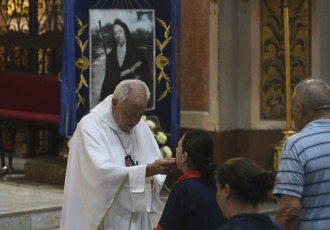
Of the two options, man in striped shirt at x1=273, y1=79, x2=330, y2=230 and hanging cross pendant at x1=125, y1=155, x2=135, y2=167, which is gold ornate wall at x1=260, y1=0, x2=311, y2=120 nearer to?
hanging cross pendant at x1=125, y1=155, x2=135, y2=167

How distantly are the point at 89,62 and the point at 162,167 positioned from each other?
12.5 ft

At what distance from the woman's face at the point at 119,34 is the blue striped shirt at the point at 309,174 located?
4516mm

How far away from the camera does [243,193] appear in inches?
116

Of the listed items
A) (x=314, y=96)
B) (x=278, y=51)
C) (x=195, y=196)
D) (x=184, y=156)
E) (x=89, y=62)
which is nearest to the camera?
(x=195, y=196)

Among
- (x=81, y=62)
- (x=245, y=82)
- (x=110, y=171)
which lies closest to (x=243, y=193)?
(x=110, y=171)

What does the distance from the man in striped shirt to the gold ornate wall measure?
4.89m

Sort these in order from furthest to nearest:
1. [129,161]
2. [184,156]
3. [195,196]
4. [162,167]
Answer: [129,161]
[162,167]
[184,156]
[195,196]

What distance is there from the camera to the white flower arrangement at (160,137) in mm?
7793

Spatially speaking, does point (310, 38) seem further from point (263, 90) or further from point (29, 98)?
point (29, 98)

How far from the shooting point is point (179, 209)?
3.68m

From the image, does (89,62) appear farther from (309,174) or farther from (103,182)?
(309,174)

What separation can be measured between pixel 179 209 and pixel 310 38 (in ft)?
18.1

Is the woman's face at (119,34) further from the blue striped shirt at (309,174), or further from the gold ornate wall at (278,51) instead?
the blue striped shirt at (309,174)

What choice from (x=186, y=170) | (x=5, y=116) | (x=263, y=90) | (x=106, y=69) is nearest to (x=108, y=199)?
(x=186, y=170)
